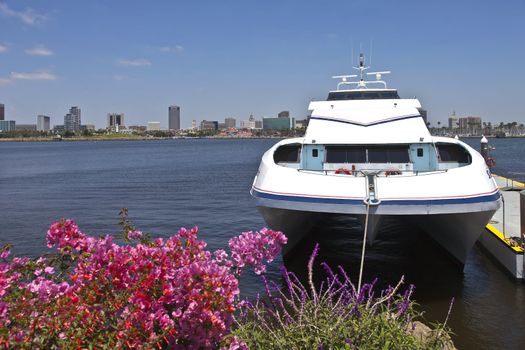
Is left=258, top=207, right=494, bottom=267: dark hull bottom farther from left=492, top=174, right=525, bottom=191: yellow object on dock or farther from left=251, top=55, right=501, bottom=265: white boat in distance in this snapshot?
left=492, top=174, right=525, bottom=191: yellow object on dock

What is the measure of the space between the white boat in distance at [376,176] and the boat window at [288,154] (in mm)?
33

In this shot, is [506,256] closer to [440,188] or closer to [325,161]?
[440,188]

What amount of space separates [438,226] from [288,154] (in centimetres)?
470

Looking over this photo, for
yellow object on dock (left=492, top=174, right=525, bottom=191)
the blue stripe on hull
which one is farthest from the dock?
yellow object on dock (left=492, top=174, right=525, bottom=191)

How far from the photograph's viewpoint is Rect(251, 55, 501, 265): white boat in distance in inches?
402

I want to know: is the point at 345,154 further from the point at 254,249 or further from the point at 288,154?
the point at 254,249

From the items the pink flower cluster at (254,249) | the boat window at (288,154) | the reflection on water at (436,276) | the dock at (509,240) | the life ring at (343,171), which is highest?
the boat window at (288,154)

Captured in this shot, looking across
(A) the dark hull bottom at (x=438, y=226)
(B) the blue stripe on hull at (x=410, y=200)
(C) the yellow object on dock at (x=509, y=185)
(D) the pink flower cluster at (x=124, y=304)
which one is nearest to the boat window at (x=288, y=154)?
(A) the dark hull bottom at (x=438, y=226)

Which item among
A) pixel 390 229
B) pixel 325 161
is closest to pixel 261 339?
pixel 325 161

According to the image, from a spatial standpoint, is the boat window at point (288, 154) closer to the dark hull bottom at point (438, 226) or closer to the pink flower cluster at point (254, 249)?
the dark hull bottom at point (438, 226)

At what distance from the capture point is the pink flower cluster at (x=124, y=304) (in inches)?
125

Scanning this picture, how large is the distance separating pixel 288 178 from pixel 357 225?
8314 millimetres

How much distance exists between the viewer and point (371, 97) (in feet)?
59.4

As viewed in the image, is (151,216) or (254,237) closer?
(254,237)
